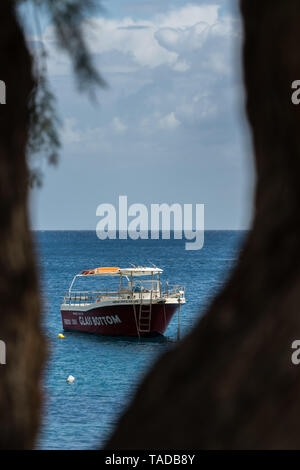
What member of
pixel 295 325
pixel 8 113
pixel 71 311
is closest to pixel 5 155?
pixel 8 113

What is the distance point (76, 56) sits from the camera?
502 centimetres

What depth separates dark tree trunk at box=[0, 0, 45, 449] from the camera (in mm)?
4090

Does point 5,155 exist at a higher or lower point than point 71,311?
higher

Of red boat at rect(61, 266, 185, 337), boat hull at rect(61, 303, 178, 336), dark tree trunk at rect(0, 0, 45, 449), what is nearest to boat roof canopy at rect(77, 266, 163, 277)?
red boat at rect(61, 266, 185, 337)

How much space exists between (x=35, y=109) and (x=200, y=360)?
102 inches

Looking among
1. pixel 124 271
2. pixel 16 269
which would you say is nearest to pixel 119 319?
pixel 124 271

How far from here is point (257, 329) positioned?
3.30 metres

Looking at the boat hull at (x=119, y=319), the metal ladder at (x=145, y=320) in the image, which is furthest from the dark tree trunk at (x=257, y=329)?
the metal ladder at (x=145, y=320)

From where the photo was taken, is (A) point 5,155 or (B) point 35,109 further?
(B) point 35,109

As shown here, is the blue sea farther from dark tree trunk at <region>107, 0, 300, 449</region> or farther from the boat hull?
dark tree trunk at <region>107, 0, 300, 449</region>

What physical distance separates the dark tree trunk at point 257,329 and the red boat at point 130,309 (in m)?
46.2

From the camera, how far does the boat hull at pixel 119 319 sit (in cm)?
5456

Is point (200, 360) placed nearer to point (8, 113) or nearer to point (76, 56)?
point (8, 113)
